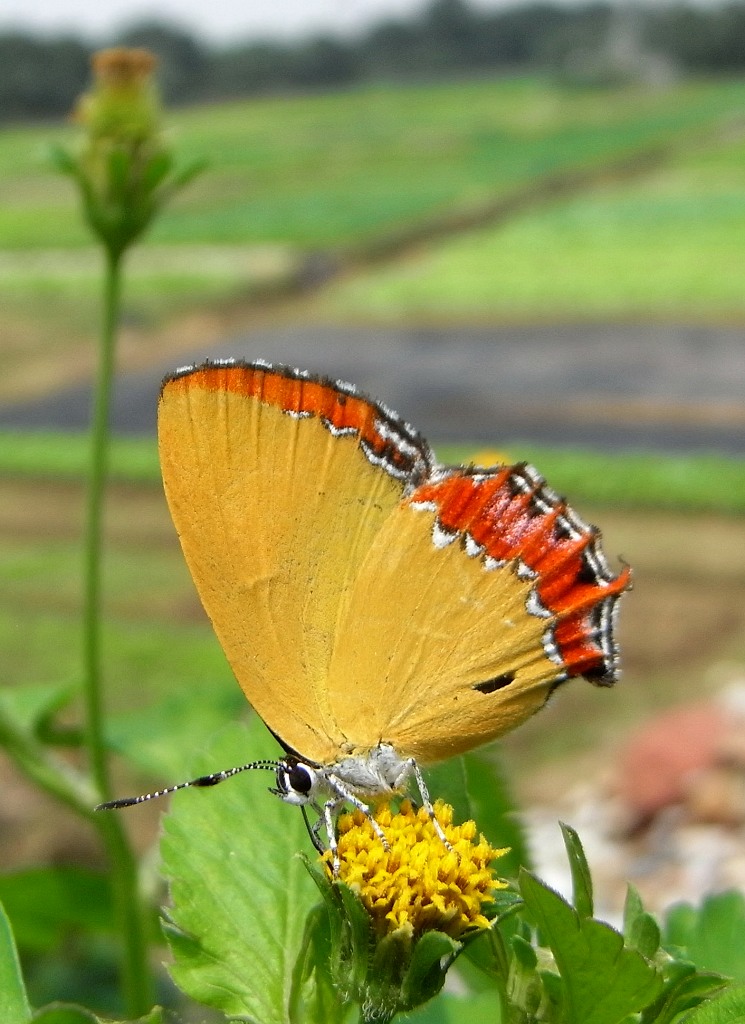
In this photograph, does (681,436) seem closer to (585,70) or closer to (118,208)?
(118,208)

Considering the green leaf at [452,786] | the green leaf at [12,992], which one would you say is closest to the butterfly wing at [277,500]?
the green leaf at [452,786]

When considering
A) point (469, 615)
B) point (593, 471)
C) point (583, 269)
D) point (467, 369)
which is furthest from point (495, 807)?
point (583, 269)

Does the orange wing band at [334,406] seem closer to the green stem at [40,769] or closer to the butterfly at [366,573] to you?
the butterfly at [366,573]

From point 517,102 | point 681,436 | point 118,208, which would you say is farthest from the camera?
point 517,102

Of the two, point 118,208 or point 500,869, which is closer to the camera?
point 500,869

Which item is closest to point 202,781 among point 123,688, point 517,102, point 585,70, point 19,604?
point 123,688

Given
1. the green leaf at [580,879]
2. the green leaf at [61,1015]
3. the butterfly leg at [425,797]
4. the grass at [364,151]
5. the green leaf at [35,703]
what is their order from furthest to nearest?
1. the grass at [364,151]
2. the green leaf at [35,703]
3. the butterfly leg at [425,797]
4. the green leaf at [580,879]
5. the green leaf at [61,1015]
